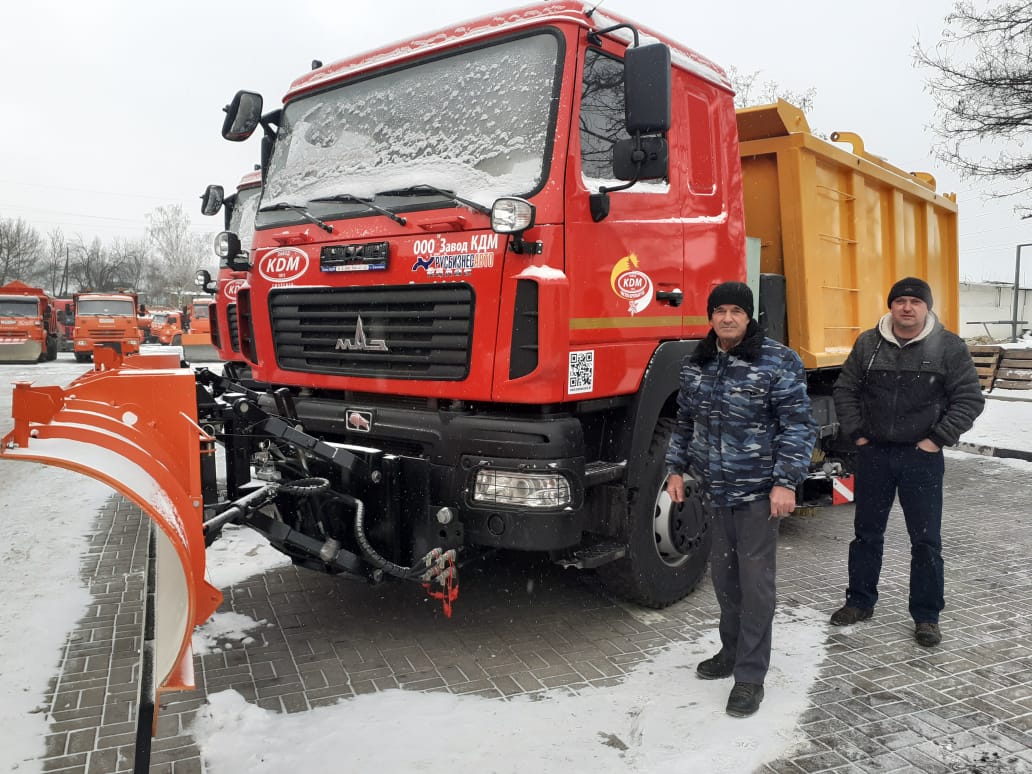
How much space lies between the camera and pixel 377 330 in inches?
164

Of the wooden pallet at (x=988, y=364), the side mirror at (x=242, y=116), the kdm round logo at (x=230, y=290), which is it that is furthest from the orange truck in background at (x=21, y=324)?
the wooden pallet at (x=988, y=364)

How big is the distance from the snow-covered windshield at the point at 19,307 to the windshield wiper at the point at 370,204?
1096 inches

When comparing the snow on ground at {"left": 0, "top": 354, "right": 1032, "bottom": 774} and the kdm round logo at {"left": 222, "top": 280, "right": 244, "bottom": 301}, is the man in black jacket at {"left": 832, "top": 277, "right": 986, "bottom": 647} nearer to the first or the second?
the snow on ground at {"left": 0, "top": 354, "right": 1032, "bottom": 774}

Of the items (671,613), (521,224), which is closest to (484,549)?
(671,613)

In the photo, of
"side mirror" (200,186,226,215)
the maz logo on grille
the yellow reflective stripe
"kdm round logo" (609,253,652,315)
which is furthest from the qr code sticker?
"side mirror" (200,186,226,215)

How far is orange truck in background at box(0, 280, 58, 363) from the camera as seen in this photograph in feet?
90.3

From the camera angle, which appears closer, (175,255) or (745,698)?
(745,698)

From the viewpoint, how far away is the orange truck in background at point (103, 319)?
94.4 ft

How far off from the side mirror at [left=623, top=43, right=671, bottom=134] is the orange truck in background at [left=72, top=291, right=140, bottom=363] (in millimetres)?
28576

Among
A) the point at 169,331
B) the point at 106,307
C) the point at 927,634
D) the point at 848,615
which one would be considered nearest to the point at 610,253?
the point at 848,615

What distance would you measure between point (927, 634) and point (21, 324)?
99.0 ft

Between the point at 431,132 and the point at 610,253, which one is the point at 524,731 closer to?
the point at 610,253

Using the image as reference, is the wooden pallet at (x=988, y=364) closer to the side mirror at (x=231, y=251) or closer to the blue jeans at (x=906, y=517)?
the blue jeans at (x=906, y=517)

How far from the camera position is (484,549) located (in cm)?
406
